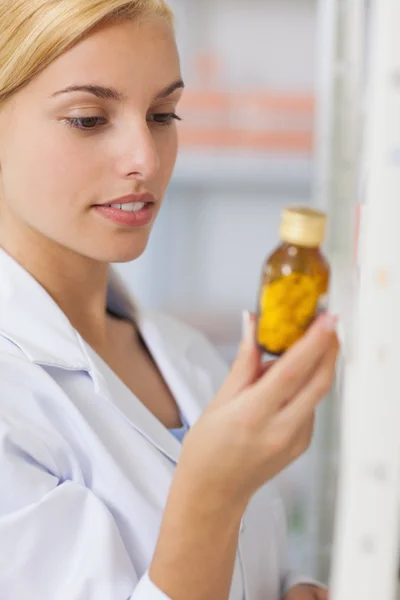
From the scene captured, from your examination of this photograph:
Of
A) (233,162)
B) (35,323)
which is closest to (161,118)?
(35,323)

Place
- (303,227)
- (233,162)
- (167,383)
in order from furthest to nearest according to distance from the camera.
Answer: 1. (233,162)
2. (167,383)
3. (303,227)

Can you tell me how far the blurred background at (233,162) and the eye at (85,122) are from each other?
45.2 inches

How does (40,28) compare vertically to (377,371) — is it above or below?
above

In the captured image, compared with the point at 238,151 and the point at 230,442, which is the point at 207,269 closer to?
the point at 238,151

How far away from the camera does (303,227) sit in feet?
1.69

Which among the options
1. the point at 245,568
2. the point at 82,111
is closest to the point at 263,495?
the point at 245,568

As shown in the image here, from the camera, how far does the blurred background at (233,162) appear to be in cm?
196

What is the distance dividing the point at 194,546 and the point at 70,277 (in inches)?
15.2

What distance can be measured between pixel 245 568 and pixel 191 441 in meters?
0.32

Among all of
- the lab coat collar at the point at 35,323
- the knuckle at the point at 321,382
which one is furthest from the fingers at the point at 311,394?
the lab coat collar at the point at 35,323

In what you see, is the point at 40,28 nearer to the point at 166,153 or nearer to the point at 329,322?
the point at 166,153

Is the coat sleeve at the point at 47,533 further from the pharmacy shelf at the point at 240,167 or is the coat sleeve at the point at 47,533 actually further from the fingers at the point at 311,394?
the pharmacy shelf at the point at 240,167

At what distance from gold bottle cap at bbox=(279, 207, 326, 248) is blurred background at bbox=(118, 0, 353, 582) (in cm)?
133

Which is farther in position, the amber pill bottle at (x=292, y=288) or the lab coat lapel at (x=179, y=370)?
the lab coat lapel at (x=179, y=370)
